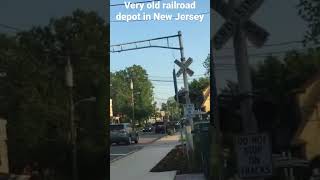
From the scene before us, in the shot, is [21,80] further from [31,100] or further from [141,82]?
[141,82]

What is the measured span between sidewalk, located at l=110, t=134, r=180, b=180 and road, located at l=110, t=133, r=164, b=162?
3 cm

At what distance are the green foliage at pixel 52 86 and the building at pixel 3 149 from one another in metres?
0.03

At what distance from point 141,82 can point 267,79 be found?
67cm

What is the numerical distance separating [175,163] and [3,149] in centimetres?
109

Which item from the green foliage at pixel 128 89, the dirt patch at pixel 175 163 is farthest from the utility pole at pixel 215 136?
the green foliage at pixel 128 89

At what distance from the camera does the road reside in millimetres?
3280

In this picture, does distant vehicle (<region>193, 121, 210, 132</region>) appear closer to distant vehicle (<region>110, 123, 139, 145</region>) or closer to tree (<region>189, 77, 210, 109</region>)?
tree (<region>189, 77, 210, 109</region>)

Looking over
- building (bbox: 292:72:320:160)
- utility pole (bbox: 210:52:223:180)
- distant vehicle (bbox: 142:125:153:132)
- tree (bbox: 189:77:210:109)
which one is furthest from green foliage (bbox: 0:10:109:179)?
building (bbox: 292:72:320:160)

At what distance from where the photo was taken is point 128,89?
125 inches

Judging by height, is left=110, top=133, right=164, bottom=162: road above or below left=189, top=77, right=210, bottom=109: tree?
below

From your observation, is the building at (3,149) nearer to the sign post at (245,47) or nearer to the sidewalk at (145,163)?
the sidewalk at (145,163)

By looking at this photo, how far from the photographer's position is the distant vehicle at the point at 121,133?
324 cm

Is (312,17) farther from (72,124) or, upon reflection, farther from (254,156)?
(72,124)

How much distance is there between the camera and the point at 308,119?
321 cm
